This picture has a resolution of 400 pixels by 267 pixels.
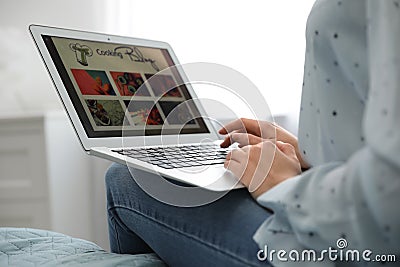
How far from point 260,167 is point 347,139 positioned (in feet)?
0.41

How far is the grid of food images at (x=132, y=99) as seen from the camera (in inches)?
30.5

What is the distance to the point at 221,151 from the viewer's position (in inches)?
30.0

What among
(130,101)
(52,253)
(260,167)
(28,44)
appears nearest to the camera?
(260,167)

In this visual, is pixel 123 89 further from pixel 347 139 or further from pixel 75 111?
pixel 347 139

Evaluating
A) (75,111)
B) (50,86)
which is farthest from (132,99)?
(50,86)

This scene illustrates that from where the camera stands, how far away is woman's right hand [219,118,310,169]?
2.24 feet

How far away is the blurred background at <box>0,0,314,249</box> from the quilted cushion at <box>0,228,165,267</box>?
0.57 metres

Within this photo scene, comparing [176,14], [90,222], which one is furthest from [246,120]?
[90,222]

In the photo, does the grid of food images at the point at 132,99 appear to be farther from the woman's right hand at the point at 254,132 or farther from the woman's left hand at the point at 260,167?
the woman's left hand at the point at 260,167

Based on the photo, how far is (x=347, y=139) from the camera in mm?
433

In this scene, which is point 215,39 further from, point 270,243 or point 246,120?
point 270,243

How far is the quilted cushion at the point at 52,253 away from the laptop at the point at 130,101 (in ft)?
0.41

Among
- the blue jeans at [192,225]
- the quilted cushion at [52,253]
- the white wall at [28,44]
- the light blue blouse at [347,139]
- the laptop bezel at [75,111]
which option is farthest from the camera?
the white wall at [28,44]

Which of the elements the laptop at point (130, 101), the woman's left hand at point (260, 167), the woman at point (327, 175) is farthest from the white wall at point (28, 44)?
the woman's left hand at point (260, 167)
